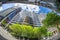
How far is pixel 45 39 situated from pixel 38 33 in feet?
1.84

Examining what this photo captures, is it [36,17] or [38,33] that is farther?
[36,17]

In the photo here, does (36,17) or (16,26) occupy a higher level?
(16,26)

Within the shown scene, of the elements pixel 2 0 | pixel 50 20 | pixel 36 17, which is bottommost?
pixel 2 0

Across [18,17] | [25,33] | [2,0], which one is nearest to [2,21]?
[18,17]

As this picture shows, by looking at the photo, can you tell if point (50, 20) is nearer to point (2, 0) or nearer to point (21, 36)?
point (21, 36)

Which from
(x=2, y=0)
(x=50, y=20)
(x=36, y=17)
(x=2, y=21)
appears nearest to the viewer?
(x=50, y=20)

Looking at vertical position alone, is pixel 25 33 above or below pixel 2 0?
above

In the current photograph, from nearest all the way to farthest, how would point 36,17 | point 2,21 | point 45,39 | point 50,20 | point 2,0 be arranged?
1. point 45,39
2. point 50,20
3. point 2,21
4. point 36,17
5. point 2,0

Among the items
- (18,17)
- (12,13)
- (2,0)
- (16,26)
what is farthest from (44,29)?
(2,0)

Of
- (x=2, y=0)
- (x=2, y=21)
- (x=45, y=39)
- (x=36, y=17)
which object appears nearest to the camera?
(x=45, y=39)

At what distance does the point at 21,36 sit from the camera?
1330cm

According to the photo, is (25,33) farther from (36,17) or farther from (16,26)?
(36,17)

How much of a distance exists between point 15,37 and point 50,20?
231 centimetres

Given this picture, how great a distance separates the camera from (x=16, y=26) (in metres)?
13.5
